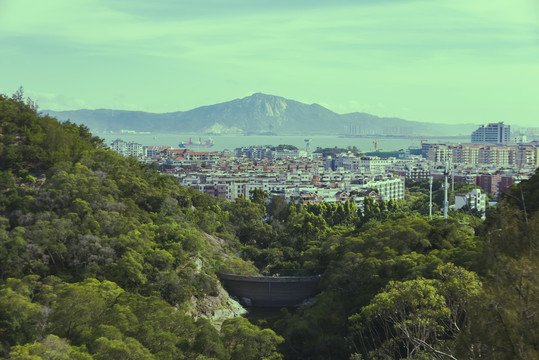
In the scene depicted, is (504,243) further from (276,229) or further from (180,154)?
(180,154)

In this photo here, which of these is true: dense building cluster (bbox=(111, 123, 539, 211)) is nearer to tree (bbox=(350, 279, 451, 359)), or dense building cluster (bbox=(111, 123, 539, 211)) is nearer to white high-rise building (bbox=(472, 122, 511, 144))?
tree (bbox=(350, 279, 451, 359))

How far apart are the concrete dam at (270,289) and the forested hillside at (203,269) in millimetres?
509

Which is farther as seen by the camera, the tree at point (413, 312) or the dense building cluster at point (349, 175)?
the dense building cluster at point (349, 175)

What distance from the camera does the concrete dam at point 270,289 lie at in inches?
809

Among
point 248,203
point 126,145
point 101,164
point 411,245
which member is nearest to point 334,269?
point 411,245

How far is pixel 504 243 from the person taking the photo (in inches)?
262

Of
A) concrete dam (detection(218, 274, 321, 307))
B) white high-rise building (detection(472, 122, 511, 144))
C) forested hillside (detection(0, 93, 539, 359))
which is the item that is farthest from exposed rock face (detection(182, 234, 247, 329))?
white high-rise building (detection(472, 122, 511, 144))

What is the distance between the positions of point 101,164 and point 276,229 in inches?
343

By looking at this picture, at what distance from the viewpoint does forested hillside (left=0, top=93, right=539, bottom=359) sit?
6.95m

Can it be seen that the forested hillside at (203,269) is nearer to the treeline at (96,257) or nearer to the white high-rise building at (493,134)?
the treeline at (96,257)

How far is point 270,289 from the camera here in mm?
20781

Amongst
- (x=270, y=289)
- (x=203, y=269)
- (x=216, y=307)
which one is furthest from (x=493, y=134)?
(x=216, y=307)

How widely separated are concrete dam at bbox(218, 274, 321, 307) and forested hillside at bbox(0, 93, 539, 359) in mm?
509

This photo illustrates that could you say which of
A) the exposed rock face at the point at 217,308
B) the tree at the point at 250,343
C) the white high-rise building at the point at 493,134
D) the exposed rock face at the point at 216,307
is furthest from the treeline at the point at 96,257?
the white high-rise building at the point at 493,134
